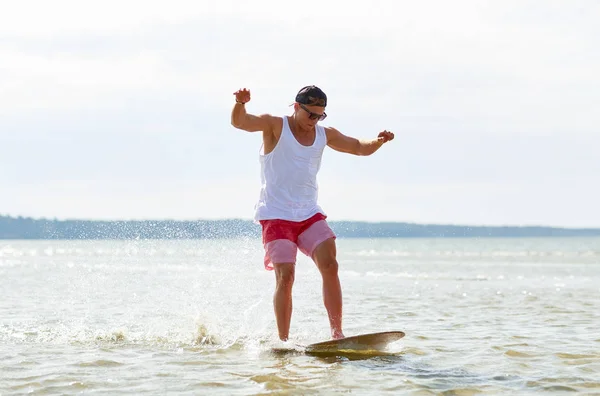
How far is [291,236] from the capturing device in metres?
7.17

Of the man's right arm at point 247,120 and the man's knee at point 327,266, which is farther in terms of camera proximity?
the man's knee at point 327,266

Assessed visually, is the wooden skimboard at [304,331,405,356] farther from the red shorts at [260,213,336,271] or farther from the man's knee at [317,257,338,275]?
the red shorts at [260,213,336,271]

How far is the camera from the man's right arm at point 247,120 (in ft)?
21.9

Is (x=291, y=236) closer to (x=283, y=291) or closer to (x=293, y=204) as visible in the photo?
(x=293, y=204)

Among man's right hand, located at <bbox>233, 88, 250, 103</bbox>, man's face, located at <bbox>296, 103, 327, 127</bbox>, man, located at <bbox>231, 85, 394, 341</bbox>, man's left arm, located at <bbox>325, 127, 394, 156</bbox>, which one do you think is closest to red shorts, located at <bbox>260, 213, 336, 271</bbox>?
man, located at <bbox>231, 85, 394, 341</bbox>

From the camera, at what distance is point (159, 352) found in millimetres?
7109

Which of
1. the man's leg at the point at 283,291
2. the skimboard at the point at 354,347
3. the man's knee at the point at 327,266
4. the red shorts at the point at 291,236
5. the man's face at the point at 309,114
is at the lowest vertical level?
the skimboard at the point at 354,347

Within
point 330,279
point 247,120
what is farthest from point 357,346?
point 247,120

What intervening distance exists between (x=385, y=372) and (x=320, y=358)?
708 mm

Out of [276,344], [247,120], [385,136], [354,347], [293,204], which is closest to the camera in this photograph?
[247,120]

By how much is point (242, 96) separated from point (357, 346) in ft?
7.34

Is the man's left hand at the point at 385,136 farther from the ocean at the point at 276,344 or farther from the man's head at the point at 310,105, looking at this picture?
the ocean at the point at 276,344

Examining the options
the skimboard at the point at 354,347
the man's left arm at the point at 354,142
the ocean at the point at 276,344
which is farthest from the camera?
the man's left arm at the point at 354,142

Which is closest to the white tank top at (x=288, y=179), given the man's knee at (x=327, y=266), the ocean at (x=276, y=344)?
the man's knee at (x=327, y=266)
